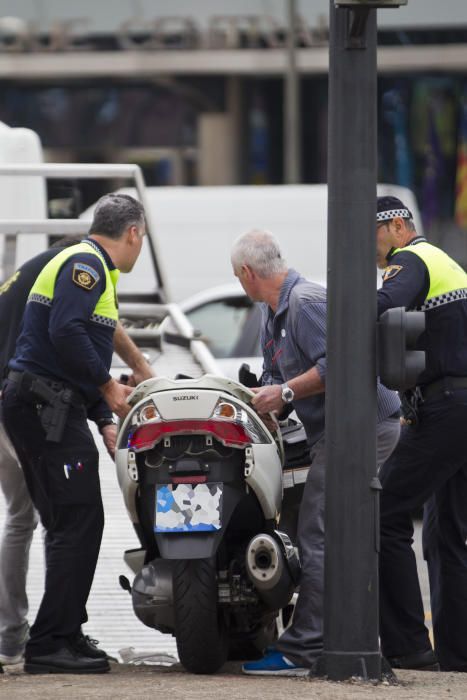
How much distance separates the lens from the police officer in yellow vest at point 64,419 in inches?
239

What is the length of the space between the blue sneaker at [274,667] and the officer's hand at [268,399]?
3.16ft

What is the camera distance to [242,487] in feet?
19.6

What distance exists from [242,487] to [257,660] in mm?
780

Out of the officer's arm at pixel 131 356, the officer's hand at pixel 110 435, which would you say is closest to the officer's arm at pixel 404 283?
the officer's hand at pixel 110 435

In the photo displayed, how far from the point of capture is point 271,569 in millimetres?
5805

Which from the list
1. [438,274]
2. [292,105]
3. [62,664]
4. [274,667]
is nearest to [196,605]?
[274,667]

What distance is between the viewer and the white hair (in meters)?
6.45

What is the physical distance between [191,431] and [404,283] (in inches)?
41.2

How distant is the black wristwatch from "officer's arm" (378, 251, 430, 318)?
1.51ft

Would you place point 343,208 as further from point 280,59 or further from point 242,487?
point 280,59

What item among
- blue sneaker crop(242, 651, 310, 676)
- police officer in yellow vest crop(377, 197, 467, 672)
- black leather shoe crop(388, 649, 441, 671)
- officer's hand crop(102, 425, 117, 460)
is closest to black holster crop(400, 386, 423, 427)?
police officer in yellow vest crop(377, 197, 467, 672)

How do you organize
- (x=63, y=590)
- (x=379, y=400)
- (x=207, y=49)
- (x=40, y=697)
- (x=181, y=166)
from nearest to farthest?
(x=40, y=697)
(x=63, y=590)
(x=379, y=400)
(x=207, y=49)
(x=181, y=166)

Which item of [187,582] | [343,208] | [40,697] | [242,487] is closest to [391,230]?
[343,208]

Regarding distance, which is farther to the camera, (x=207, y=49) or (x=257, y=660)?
(x=207, y=49)
